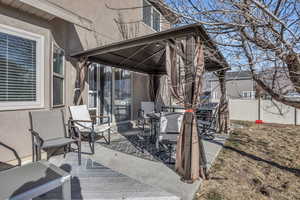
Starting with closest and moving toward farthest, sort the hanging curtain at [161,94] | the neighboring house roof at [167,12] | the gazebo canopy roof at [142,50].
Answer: the neighboring house roof at [167,12] → the gazebo canopy roof at [142,50] → the hanging curtain at [161,94]

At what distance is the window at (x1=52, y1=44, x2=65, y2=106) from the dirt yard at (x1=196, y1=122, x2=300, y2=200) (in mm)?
3790

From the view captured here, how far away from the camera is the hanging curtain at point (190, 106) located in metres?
2.68

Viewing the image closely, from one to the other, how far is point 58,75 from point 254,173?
16.0ft

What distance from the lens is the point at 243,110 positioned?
10000 millimetres

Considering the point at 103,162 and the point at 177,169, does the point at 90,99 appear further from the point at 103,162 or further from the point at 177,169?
the point at 177,169

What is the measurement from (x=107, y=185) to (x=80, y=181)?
460mm

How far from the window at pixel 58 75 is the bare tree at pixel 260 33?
→ 3.06 metres

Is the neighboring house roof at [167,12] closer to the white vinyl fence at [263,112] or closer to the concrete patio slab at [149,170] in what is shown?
the concrete patio slab at [149,170]

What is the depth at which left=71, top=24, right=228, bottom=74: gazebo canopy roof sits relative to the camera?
291cm

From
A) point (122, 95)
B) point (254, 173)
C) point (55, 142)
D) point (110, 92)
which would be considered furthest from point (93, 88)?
point (254, 173)

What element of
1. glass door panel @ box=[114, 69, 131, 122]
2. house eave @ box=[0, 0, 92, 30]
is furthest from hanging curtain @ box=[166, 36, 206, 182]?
glass door panel @ box=[114, 69, 131, 122]

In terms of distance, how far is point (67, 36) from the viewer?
4629mm

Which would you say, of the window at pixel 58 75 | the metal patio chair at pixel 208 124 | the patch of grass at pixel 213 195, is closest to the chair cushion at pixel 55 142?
the window at pixel 58 75

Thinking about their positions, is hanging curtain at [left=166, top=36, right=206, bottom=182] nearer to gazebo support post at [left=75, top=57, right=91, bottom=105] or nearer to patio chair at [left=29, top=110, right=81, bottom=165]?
patio chair at [left=29, top=110, right=81, bottom=165]
